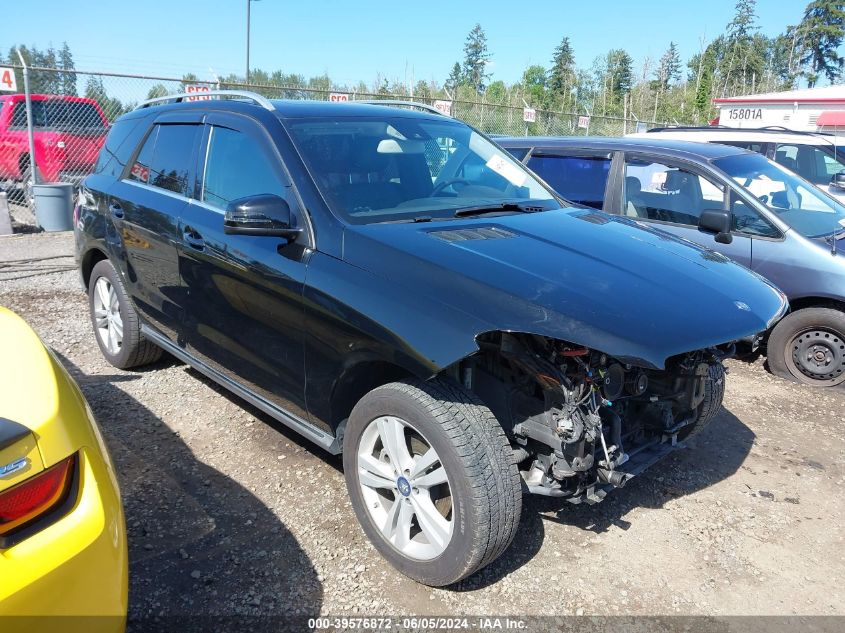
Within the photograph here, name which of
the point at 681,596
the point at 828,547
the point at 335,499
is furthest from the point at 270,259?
the point at 828,547

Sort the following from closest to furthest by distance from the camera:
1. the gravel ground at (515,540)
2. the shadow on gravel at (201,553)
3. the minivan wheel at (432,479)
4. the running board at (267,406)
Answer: the minivan wheel at (432,479)
the shadow on gravel at (201,553)
the gravel ground at (515,540)
the running board at (267,406)

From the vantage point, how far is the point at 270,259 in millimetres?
3078

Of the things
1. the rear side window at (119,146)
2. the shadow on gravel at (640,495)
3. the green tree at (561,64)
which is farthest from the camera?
the green tree at (561,64)

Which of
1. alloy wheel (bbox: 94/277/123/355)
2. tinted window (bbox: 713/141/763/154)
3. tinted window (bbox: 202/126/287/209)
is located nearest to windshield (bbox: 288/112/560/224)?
tinted window (bbox: 202/126/287/209)

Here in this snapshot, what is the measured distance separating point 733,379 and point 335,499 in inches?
138

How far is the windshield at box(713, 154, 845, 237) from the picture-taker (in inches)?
213

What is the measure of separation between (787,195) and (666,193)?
1.10 meters

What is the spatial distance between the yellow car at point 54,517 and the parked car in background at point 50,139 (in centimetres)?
1085

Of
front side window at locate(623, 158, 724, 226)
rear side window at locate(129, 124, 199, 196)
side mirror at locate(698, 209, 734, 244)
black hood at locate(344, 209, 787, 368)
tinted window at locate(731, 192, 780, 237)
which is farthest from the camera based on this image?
front side window at locate(623, 158, 724, 226)

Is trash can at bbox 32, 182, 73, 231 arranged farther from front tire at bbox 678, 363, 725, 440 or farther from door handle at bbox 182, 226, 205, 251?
front tire at bbox 678, 363, 725, 440

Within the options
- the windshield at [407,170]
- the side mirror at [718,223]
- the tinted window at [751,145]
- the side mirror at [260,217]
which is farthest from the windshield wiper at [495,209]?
the tinted window at [751,145]

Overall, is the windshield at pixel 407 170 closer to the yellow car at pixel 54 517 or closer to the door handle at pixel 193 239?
the door handle at pixel 193 239

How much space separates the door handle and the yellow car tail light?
6.42ft

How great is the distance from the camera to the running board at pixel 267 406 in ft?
10.0
